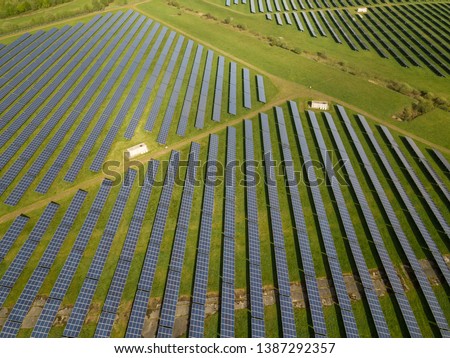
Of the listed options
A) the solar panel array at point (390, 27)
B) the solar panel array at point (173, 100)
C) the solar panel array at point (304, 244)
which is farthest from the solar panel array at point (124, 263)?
the solar panel array at point (390, 27)

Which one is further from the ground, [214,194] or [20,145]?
[20,145]

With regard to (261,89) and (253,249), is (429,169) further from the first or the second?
(261,89)

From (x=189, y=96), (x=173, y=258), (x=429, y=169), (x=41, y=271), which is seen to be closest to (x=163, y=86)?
(x=189, y=96)

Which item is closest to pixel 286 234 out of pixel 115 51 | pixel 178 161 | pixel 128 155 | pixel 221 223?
pixel 221 223

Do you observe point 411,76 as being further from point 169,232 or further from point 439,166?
point 169,232

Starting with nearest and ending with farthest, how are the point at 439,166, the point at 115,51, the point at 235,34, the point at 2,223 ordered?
the point at 2,223 → the point at 439,166 → the point at 115,51 → the point at 235,34
